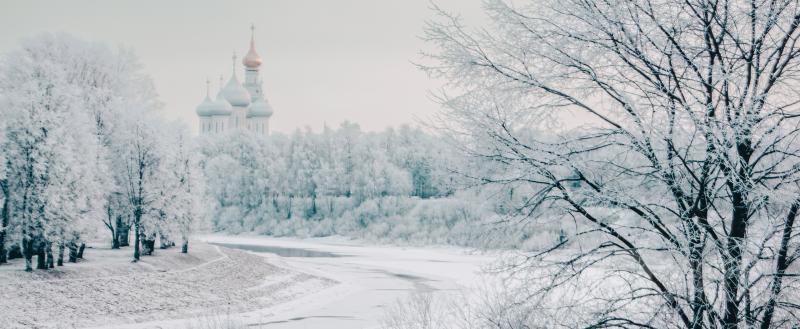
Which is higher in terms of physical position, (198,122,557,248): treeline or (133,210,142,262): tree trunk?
(198,122,557,248): treeline

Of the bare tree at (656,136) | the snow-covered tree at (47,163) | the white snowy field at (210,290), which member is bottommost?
the white snowy field at (210,290)

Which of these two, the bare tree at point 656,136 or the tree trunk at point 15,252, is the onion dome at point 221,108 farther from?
the bare tree at point 656,136

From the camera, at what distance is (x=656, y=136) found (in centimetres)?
475

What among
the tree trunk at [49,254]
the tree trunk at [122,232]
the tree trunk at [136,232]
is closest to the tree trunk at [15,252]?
the tree trunk at [49,254]

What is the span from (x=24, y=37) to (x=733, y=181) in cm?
4029

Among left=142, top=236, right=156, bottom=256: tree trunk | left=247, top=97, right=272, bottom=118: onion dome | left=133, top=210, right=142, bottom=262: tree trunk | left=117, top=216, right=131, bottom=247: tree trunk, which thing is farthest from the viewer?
left=247, top=97, right=272, bottom=118: onion dome

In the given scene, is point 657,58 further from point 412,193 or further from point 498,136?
point 412,193

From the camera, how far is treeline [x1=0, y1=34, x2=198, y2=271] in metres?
30.3

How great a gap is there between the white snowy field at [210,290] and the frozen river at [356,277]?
56mm

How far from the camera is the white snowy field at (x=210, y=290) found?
2759 cm

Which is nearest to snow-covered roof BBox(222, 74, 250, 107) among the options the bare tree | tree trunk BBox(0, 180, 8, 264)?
tree trunk BBox(0, 180, 8, 264)

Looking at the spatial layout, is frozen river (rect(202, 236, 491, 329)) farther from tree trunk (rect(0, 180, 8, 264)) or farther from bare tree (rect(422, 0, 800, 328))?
tree trunk (rect(0, 180, 8, 264))

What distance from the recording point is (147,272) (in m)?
35.5

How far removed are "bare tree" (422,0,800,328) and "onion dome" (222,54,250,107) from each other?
156289mm
